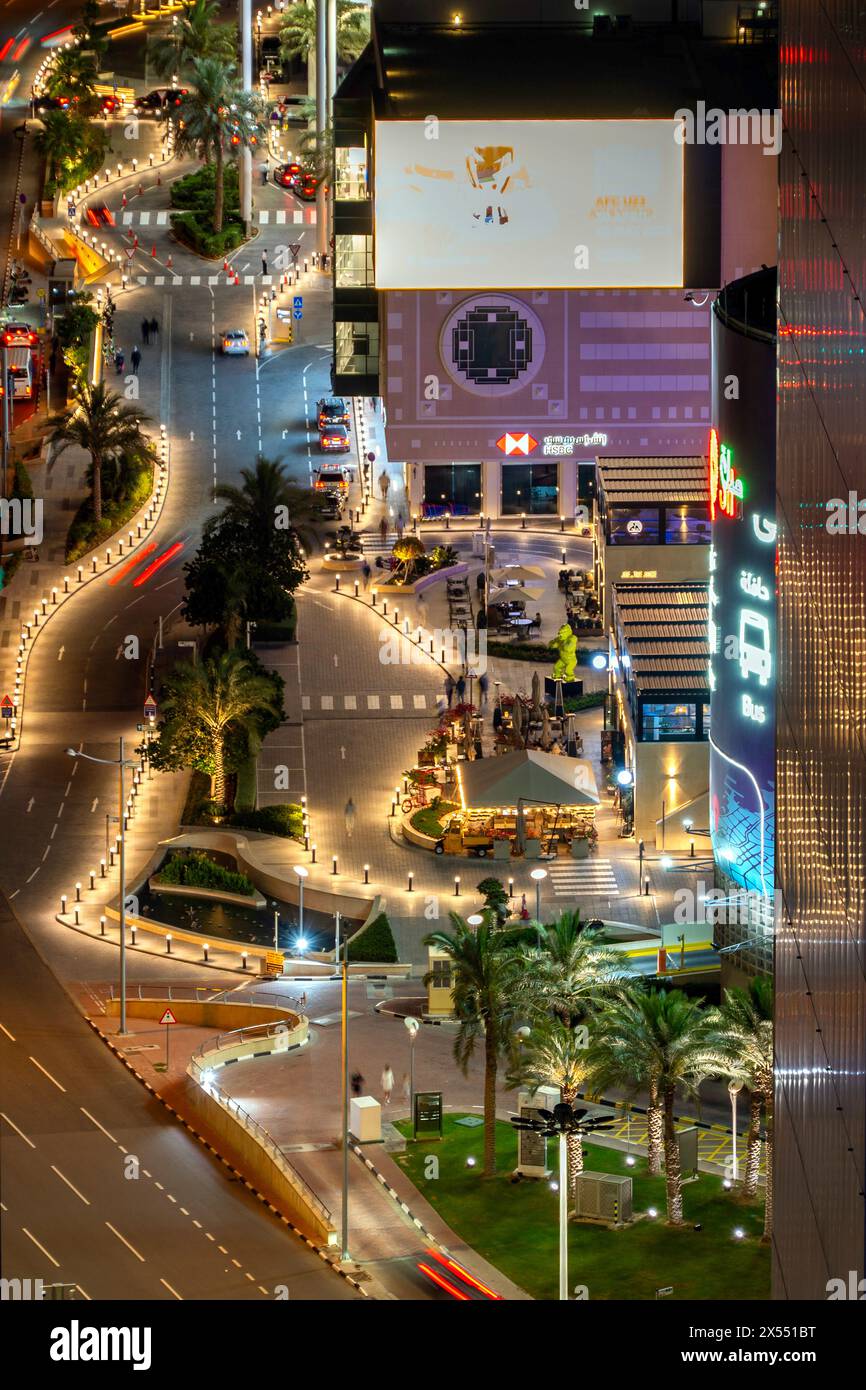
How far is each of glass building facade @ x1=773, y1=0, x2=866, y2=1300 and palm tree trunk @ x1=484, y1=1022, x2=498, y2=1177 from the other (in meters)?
35.8

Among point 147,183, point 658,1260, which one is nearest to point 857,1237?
point 658,1260

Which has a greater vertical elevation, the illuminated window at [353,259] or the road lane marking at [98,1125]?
the illuminated window at [353,259]

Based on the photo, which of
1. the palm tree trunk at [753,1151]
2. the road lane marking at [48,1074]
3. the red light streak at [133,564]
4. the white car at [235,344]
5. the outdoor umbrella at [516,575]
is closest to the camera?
the palm tree trunk at [753,1151]

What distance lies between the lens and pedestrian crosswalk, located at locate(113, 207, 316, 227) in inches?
6949

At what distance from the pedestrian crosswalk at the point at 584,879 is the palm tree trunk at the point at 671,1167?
2722cm

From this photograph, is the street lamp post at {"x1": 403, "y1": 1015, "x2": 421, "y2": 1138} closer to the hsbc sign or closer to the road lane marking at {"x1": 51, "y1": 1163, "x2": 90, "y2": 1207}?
the road lane marking at {"x1": 51, "y1": 1163, "x2": 90, "y2": 1207}

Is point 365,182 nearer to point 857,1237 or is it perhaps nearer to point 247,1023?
point 247,1023

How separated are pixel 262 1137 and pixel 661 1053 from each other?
1137 centimetres

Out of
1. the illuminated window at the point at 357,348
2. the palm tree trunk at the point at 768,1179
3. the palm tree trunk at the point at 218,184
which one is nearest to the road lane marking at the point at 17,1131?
the palm tree trunk at the point at 768,1179

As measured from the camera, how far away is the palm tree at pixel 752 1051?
7956cm

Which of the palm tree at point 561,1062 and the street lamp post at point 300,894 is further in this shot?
the street lamp post at point 300,894

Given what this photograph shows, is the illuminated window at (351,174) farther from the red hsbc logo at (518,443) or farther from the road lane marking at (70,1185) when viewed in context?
the road lane marking at (70,1185)

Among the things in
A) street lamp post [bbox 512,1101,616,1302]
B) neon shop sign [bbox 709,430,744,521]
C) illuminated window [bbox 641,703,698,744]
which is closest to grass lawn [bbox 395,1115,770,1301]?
street lamp post [bbox 512,1101,616,1302]
